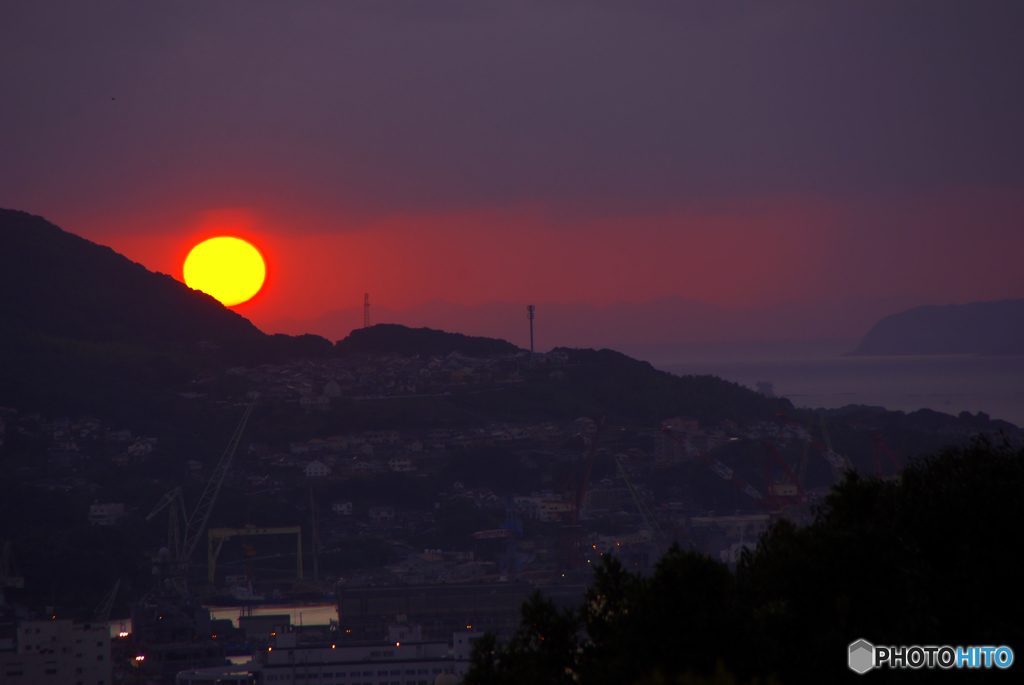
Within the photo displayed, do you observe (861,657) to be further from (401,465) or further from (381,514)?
(401,465)

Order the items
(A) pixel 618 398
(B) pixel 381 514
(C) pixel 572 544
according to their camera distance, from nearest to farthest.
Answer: (C) pixel 572 544 → (B) pixel 381 514 → (A) pixel 618 398

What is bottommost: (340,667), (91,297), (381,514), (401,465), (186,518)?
(340,667)

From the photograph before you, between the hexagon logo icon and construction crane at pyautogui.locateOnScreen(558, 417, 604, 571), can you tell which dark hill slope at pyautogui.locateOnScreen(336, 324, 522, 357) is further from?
the hexagon logo icon

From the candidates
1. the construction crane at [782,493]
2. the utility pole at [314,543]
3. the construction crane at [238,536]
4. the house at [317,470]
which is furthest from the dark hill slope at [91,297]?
the construction crane at [782,493]

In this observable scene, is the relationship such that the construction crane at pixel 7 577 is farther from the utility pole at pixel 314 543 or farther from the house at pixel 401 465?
the house at pixel 401 465

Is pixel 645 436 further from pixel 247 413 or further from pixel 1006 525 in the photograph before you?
pixel 1006 525

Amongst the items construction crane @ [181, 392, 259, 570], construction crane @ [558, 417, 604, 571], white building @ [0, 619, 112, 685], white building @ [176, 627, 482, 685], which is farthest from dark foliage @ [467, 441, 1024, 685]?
construction crane @ [558, 417, 604, 571]

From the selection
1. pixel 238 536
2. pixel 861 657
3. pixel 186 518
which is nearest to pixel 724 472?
pixel 238 536
